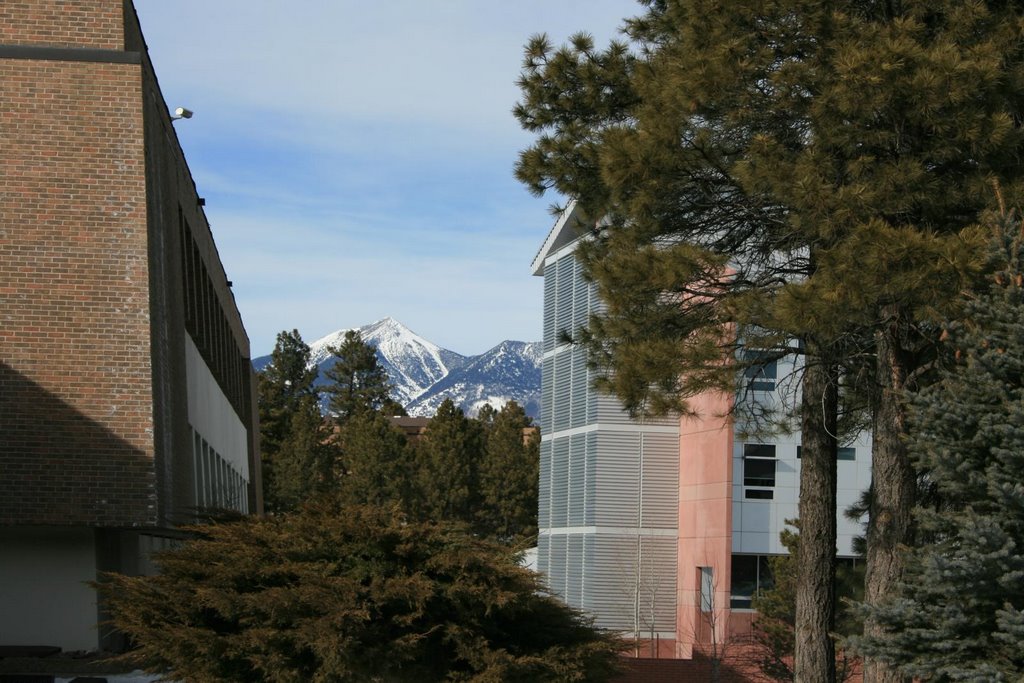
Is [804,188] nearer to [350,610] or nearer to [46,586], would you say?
[350,610]

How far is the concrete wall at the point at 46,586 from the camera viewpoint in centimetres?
2145

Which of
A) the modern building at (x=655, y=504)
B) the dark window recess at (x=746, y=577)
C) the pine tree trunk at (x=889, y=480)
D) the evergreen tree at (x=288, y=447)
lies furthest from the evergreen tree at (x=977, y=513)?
the evergreen tree at (x=288, y=447)

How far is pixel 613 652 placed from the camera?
48.5ft

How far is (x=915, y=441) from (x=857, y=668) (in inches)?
749

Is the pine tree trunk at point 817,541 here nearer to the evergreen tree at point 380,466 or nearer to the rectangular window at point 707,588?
the rectangular window at point 707,588

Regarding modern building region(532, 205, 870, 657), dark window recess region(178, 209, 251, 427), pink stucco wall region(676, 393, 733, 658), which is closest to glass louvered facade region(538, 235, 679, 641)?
modern building region(532, 205, 870, 657)

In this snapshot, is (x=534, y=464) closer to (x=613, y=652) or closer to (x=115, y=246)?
(x=115, y=246)

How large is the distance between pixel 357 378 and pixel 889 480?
332ft

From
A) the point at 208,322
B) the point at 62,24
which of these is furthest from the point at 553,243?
the point at 62,24

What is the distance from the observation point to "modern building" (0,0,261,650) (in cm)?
2061

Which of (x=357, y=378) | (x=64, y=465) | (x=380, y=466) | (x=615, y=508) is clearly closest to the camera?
(x=64, y=465)

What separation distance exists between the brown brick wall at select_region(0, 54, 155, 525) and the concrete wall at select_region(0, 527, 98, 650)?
3.92ft

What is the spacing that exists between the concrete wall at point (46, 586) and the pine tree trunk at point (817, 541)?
10.8m

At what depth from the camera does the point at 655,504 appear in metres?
46.4
